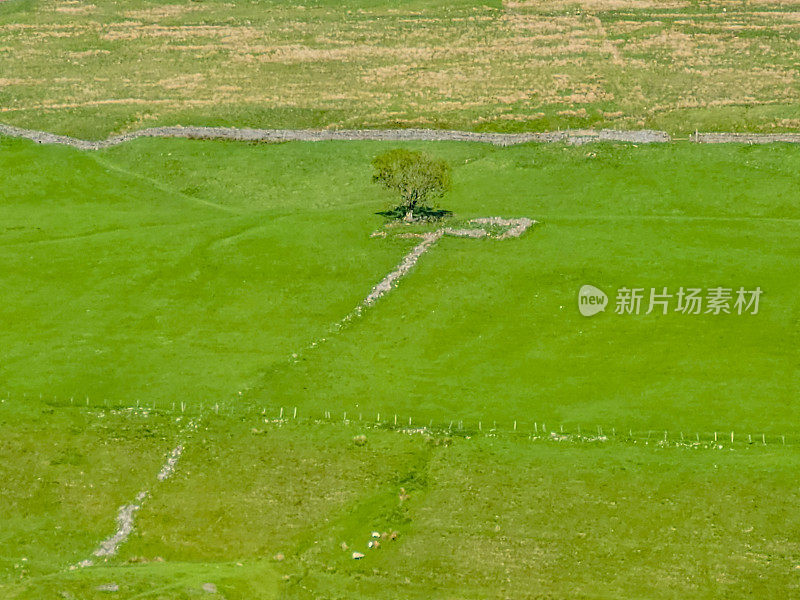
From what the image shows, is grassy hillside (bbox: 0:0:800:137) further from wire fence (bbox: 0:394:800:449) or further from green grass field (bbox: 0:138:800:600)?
wire fence (bbox: 0:394:800:449)


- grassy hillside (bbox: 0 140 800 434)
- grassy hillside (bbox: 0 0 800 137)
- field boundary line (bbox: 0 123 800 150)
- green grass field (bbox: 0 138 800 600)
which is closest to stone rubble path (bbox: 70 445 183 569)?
green grass field (bbox: 0 138 800 600)

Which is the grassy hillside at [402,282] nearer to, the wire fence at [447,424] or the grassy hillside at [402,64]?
the wire fence at [447,424]

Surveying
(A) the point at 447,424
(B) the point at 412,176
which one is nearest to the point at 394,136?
(B) the point at 412,176

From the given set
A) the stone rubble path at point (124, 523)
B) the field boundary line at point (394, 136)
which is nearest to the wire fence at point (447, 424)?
the stone rubble path at point (124, 523)

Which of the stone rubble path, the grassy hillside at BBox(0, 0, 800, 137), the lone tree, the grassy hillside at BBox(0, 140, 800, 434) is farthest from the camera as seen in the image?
the grassy hillside at BBox(0, 0, 800, 137)

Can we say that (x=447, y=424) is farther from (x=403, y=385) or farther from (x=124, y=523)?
(x=124, y=523)
